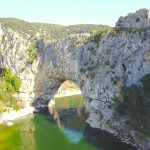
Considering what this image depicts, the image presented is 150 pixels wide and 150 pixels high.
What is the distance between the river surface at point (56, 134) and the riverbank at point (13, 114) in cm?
351

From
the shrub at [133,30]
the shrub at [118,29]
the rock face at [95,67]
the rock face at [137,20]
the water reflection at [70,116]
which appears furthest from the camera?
the shrub at [118,29]

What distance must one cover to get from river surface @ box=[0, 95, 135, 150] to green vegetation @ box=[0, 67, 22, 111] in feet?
31.5

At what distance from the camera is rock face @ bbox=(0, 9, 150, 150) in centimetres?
8724

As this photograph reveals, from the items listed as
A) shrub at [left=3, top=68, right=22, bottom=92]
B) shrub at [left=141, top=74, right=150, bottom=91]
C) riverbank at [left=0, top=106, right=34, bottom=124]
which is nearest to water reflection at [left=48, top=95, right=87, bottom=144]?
riverbank at [left=0, top=106, right=34, bottom=124]

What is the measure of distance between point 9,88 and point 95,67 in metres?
37.5

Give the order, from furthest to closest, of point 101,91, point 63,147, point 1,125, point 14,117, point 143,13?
point 14,117 → point 1,125 → point 101,91 → point 143,13 → point 63,147

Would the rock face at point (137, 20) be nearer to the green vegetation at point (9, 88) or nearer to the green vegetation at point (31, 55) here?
the green vegetation at point (31, 55)

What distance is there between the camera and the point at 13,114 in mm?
119688

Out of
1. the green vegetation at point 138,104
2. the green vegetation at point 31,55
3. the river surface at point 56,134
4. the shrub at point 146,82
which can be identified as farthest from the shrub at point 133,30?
the green vegetation at point 31,55

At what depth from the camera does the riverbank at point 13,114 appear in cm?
11490

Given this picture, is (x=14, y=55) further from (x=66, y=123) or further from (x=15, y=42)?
(x=66, y=123)

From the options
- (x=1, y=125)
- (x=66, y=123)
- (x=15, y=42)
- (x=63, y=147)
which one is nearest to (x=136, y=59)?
(x=63, y=147)

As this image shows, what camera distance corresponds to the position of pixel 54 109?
5182 inches

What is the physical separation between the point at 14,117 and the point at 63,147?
120 feet
